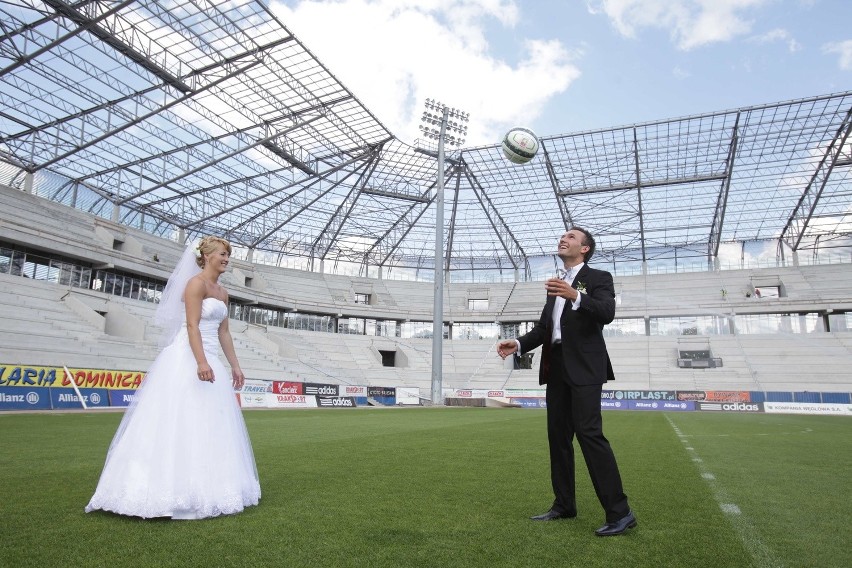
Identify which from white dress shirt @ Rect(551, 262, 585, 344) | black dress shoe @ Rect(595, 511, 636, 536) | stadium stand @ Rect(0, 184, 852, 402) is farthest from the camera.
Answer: stadium stand @ Rect(0, 184, 852, 402)

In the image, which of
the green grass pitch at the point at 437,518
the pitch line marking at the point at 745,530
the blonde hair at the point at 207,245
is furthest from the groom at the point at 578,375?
the blonde hair at the point at 207,245

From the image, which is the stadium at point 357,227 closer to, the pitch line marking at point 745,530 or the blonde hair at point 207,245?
the blonde hair at point 207,245

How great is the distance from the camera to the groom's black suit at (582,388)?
426 centimetres

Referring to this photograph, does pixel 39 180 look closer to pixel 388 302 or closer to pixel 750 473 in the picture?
pixel 388 302

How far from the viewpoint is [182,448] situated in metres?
4.63

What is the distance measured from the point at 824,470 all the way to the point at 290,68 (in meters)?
33.2

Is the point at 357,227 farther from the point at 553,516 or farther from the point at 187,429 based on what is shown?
the point at 553,516

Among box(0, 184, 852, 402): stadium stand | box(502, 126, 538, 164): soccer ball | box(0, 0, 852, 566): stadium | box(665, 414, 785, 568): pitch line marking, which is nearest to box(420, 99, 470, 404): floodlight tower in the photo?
box(0, 0, 852, 566): stadium

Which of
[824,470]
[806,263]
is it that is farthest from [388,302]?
[824,470]

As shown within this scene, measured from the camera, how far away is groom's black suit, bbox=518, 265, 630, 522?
4.26m

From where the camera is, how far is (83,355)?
94.7 feet

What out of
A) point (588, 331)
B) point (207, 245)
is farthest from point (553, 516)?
point (207, 245)

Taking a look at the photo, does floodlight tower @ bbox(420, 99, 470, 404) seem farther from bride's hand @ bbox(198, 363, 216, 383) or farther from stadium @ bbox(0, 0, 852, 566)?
bride's hand @ bbox(198, 363, 216, 383)

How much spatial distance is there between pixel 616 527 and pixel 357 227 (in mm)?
57114
